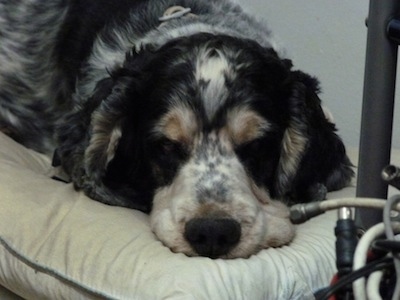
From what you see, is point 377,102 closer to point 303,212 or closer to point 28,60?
point 303,212

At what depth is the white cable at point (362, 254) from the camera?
106 centimetres

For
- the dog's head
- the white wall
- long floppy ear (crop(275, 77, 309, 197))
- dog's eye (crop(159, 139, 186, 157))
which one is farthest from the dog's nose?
the white wall

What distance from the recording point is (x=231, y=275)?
162 cm

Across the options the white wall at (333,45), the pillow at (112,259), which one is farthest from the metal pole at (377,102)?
the white wall at (333,45)

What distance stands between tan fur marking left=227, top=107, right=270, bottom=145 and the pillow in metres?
0.24

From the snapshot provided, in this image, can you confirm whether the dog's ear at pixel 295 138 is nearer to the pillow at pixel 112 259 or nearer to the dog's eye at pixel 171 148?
the pillow at pixel 112 259

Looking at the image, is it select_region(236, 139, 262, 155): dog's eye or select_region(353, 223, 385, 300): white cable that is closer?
select_region(353, 223, 385, 300): white cable

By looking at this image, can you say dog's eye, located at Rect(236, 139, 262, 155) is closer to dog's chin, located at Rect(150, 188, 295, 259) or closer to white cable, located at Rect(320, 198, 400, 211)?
dog's chin, located at Rect(150, 188, 295, 259)

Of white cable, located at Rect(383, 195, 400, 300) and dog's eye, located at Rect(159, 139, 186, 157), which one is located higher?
white cable, located at Rect(383, 195, 400, 300)

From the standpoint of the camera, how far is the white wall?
3.13m

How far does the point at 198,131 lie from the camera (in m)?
1.94

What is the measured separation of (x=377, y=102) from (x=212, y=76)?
1.56 feet

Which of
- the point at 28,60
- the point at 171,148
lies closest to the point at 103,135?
the point at 171,148

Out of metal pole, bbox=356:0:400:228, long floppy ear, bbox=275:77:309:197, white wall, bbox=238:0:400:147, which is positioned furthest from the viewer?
white wall, bbox=238:0:400:147
